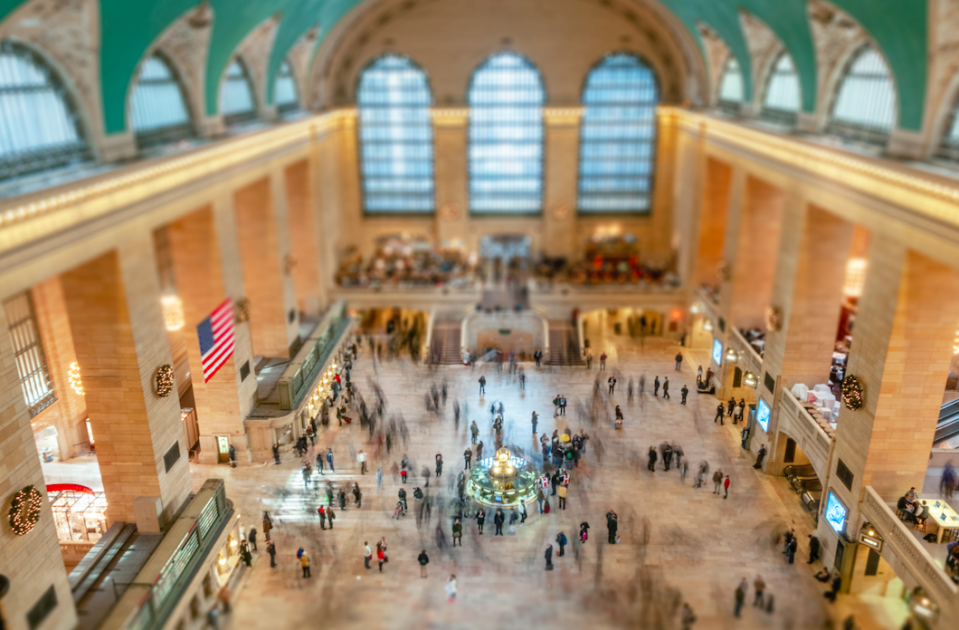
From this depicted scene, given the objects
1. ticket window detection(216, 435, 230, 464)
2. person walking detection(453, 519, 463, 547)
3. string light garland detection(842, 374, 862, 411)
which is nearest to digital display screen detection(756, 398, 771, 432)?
string light garland detection(842, 374, 862, 411)

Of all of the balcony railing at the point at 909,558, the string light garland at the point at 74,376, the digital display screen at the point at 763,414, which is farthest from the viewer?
the digital display screen at the point at 763,414

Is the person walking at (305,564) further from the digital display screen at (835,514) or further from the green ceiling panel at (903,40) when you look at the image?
the green ceiling panel at (903,40)

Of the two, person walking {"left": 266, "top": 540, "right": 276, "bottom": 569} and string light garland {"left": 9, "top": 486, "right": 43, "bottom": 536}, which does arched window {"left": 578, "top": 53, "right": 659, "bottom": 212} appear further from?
string light garland {"left": 9, "top": 486, "right": 43, "bottom": 536}

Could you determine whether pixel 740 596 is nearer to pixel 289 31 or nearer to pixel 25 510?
pixel 25 510

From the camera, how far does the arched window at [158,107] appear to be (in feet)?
61.7

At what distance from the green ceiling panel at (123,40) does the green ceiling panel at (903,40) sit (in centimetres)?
1689

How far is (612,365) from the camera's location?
97.2 feet

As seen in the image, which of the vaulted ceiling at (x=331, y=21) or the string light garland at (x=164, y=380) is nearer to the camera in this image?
the vaulted ceiling at (x=331, y=21)

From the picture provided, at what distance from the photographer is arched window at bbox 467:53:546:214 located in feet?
120

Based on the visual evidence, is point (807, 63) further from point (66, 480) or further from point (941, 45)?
point (66, 480)

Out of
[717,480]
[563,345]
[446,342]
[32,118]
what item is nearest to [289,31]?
[446,342]

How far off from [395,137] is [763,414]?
2468 cm

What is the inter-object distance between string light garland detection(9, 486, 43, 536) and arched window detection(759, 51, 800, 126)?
23.5 metres

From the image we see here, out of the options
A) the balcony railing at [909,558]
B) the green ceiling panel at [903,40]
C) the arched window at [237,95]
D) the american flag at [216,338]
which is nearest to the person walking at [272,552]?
the american flag at [216,338]
